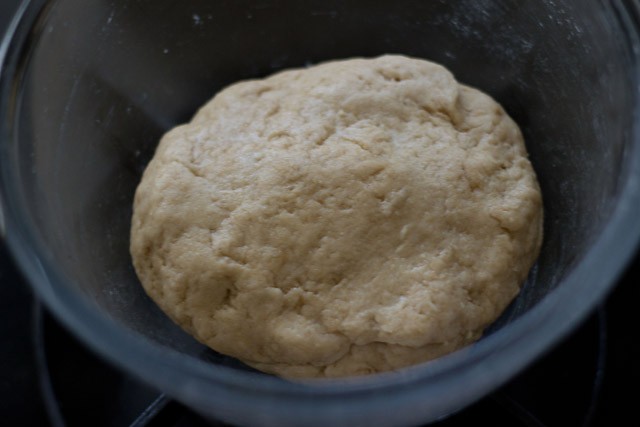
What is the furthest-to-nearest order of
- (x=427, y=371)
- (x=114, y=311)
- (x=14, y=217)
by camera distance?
(x=114, y=311), (x=14, y=217), (x=427, y=371)

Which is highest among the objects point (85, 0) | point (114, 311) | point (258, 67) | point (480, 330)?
point (85, 0)

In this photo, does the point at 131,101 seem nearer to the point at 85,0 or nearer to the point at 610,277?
the point at 85,0

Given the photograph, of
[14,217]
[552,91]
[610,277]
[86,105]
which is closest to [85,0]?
[86,105]

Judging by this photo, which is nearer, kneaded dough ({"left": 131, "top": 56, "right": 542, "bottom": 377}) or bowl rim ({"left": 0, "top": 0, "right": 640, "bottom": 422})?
bowl rim ({"left": 0, "top": 0, "right": 640, "bottom": 422})

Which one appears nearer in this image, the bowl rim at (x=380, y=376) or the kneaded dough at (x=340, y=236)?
the bowl rim at (x=380, y=376)

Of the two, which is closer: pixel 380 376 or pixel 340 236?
pixel 380 376
